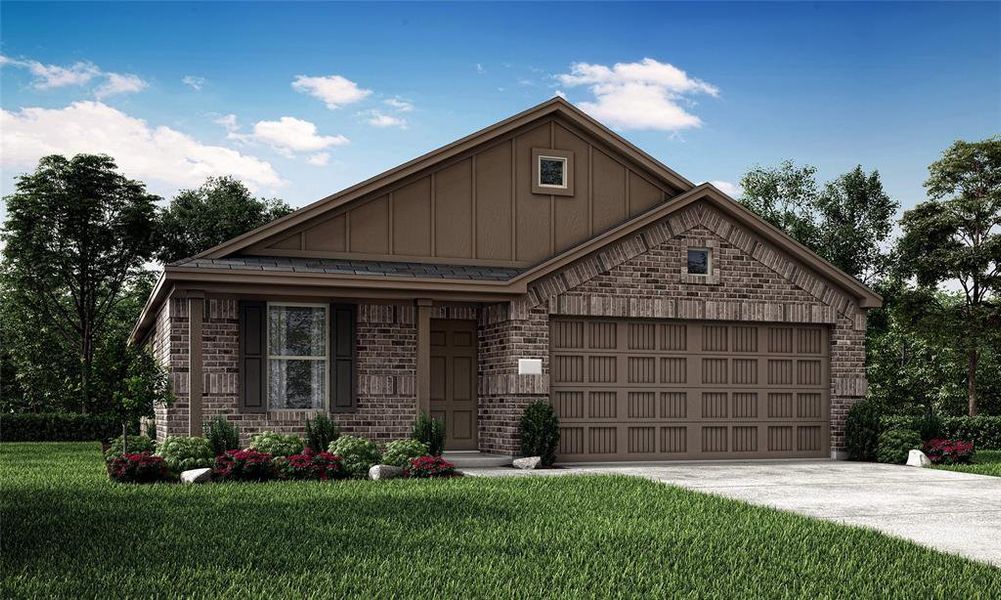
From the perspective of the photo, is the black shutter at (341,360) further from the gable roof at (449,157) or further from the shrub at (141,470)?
the shrub at (141,470)

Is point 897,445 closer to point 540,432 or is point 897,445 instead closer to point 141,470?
point 540,432

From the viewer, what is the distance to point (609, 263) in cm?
1770

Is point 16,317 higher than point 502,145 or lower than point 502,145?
lower

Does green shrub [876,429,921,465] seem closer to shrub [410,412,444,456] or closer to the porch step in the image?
the porch step

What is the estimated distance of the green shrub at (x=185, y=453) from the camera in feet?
44.9

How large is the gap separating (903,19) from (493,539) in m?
15.9

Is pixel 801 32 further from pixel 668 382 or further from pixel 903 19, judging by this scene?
pixel 668 382

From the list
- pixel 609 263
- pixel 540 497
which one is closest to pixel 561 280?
pixel 609 263

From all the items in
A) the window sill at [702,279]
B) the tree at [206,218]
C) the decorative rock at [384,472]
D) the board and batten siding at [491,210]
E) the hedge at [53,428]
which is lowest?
the hedge at [53,428]

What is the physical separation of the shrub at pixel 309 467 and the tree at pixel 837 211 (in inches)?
952

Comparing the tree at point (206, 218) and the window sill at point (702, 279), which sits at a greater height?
the tree at point (206, 218)

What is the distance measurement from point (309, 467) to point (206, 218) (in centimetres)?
2354

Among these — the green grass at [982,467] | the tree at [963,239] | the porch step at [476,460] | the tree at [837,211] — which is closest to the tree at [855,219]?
the tree at [837,211]

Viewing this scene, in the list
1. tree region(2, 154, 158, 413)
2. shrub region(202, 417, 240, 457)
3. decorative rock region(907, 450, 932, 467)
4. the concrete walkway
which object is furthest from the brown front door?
tree region(2, 154, 158, 413)
